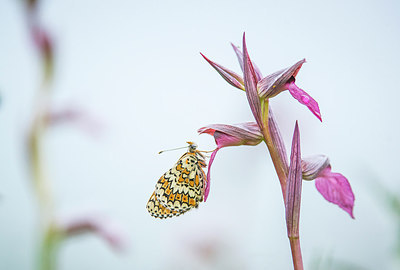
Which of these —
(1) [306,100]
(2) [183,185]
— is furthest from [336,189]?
(2) [183,185]

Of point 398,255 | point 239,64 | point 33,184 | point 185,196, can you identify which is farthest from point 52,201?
point 398,255

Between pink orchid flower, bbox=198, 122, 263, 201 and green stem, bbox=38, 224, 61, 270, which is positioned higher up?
pink orchid flower, bbox=198, 122, 263, 201

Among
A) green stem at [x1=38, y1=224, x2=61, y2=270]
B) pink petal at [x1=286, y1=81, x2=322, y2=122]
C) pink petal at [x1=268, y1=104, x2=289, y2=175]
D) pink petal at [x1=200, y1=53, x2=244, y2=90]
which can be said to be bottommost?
green stem at [x1=38, y1=224, x2=61, y2=270]

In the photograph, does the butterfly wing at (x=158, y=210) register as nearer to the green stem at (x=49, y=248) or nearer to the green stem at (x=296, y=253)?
the green stem at (x=49, y=248)

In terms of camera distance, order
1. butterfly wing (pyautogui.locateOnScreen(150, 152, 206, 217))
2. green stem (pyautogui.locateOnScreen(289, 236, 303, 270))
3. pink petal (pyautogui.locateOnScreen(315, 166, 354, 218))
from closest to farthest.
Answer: green stem (pyautogui.locateOnScreen(289, 236, 303, 270))
pink petal (pyautogui.locateOnScreen(315, 166, 354, 218))
butterfly wing (pyautogui.locateOnScreen(150, 152, 206, 217))

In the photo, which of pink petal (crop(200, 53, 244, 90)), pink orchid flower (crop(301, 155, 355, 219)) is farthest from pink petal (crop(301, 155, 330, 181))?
pink petal (crop(200, 53, 244, 90))

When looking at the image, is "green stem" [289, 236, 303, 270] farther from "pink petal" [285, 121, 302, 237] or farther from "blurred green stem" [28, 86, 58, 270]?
"blurred green stem" [28, 86, 58, 270]

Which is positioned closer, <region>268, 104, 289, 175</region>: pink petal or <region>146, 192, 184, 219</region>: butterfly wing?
<region>268, 104, 289, 175</region>: pink petal

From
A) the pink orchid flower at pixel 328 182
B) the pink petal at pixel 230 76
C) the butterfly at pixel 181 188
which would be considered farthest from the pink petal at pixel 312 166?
the butterfly at pixel 181 188
